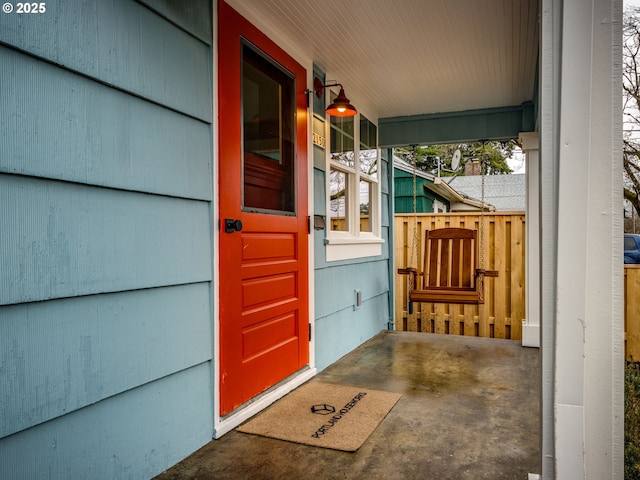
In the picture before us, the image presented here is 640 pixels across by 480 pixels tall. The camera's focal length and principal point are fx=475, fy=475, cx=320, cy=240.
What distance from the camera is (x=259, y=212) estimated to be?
2.63 m

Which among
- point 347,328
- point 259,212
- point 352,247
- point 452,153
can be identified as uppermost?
point 452,153

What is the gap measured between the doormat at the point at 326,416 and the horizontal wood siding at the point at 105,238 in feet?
1.26

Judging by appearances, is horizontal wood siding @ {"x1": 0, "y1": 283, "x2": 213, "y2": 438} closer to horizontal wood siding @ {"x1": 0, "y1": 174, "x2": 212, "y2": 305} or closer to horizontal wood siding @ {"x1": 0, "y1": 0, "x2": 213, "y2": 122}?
horizontal wood siding @ {"x1": 0, "y1": 174, "x2": 212, "y2": 305}

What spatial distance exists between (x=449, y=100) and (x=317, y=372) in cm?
273

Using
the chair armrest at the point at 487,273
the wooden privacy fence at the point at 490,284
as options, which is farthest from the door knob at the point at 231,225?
the wooden privacy fence at the point at 490,284

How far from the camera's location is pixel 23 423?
136 cm

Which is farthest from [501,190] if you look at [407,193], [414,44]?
[414,44]

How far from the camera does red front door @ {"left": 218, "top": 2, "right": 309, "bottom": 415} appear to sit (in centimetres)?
233

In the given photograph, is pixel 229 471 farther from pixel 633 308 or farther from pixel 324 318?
pixel 633 308

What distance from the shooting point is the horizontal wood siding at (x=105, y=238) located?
1367 millimetres

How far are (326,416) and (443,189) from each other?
8.30 metres

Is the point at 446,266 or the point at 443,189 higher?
the point at 443,189

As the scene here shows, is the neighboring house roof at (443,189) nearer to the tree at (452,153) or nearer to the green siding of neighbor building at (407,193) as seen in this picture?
the green siding of neighbor building at (407,193)

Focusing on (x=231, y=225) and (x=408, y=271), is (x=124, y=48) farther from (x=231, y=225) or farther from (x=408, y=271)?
(x=408, y=271)
